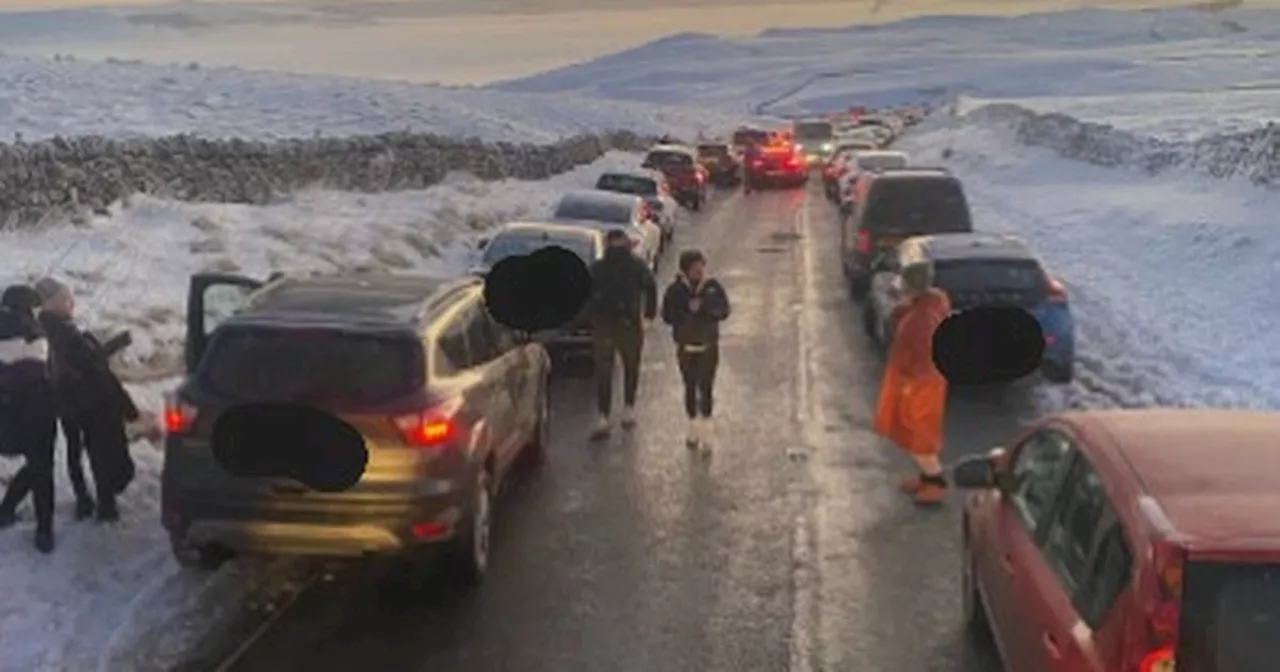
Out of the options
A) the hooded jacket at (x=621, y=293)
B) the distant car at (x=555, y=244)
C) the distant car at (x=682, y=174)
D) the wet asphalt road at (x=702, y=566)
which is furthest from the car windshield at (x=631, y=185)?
the hooded jacket at (x=621, y=293)

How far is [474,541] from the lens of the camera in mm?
9336

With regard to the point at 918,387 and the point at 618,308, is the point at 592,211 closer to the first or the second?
the point at 618,308

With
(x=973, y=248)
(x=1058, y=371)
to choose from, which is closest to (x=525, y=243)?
(x=973, y=248)

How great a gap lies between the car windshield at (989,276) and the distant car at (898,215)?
565 centimetres

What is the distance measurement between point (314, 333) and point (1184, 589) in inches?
203

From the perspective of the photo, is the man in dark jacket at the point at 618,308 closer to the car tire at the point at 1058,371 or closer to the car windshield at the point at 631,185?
the car tire at the point at 1058,371

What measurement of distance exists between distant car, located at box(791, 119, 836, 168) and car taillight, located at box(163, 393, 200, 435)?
52.9 meters

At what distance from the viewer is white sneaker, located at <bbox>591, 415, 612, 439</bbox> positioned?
13680mm

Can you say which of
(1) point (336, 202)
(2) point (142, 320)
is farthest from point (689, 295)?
(1) point (336, 202)

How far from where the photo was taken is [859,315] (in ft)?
70.3

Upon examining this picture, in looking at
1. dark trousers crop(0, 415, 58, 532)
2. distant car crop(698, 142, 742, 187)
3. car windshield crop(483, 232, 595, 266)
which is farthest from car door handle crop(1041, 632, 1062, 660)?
distant car crop(698, 142, 742, 187)

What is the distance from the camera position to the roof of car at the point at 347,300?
29.3ft

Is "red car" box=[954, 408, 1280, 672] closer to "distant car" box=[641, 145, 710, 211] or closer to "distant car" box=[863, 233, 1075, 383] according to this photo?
"distant car" box=[863, 233, 1075, 383]

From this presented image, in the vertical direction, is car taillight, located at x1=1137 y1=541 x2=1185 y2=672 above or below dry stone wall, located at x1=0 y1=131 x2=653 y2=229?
above
